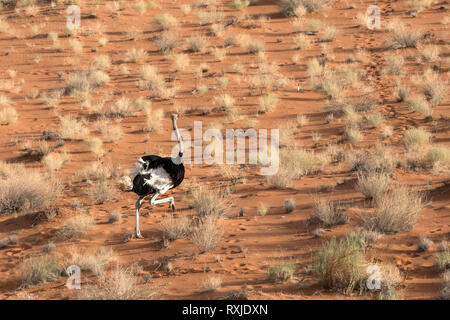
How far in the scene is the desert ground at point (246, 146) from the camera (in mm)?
7012

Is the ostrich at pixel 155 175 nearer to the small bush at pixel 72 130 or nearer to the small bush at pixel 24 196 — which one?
the small bush at pixel 24 196

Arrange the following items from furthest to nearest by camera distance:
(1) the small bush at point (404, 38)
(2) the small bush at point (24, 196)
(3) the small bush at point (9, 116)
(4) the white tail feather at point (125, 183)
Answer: (1) the small bush at point (404, 38) < (3) the small bush at point (9, 116) < (2) the small bush at point (24, 196) < (4) the white tail feather at point (125, 183)

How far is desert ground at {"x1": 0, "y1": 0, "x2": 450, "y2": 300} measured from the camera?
701 centimetres

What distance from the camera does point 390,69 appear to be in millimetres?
17344

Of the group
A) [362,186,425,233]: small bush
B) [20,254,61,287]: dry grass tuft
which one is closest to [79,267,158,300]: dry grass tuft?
[20,254,61,287]: dry grass tuft

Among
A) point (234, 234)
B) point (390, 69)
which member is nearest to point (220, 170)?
point (234, 234)

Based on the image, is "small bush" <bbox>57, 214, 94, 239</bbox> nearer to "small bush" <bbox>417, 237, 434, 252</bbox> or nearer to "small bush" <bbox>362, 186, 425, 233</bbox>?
"small bush" <bbox>362, 186, 425, 233</bbox>

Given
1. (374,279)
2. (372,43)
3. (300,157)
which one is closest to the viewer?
(374,279)

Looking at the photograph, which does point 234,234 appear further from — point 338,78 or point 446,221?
point 338,78

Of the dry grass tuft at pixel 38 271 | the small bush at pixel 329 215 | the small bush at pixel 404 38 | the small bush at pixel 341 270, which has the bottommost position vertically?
the dry grass tuft at pixel 38 271

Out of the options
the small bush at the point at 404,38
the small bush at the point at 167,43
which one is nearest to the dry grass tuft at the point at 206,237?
the small bush at the point at 167,43

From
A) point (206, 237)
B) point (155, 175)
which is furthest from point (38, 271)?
point (206, 237)

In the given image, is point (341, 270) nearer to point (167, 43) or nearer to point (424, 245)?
point (424, 245)
